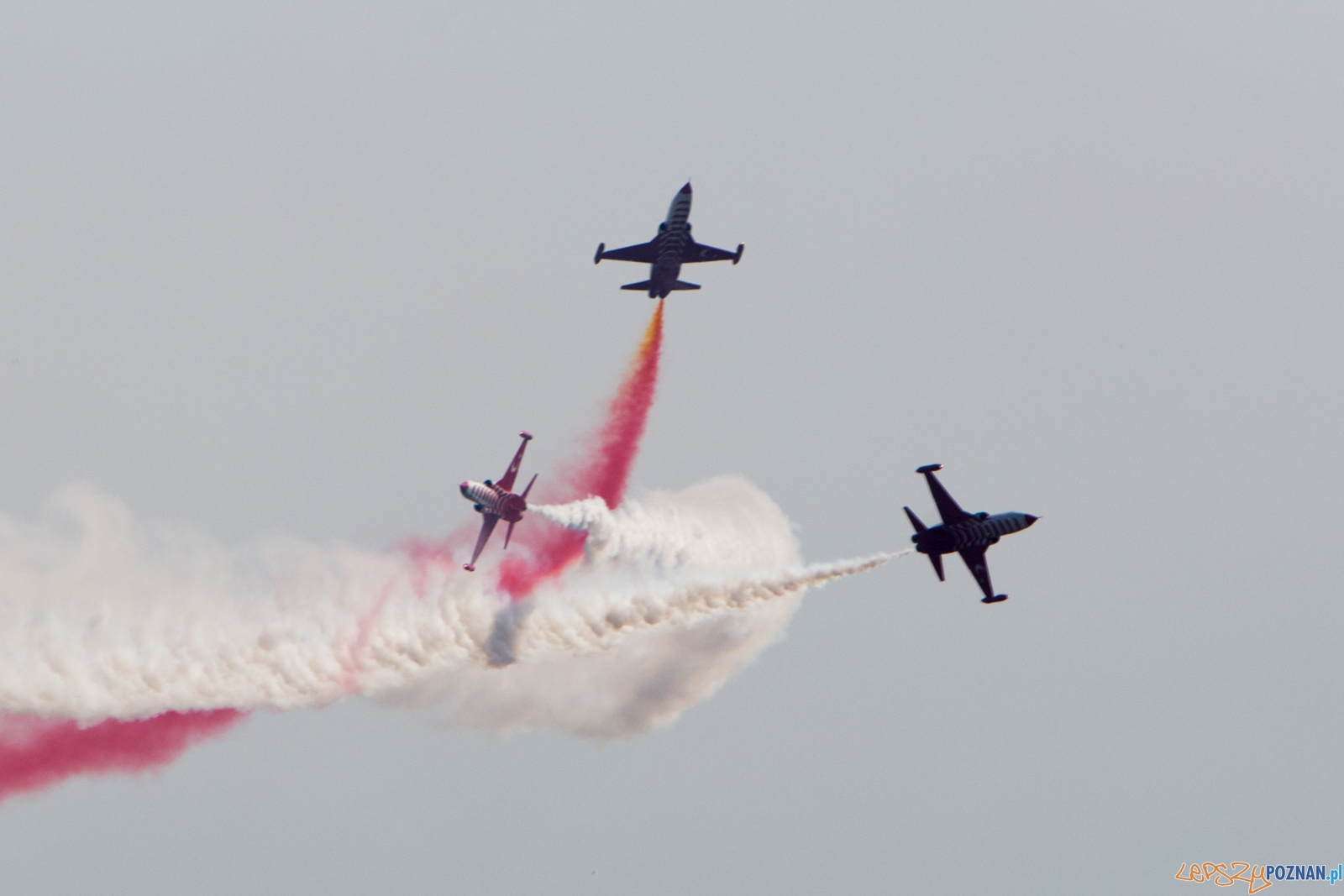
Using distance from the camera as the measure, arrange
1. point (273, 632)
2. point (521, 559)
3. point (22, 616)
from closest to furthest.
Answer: point (22, 616)
point (273, 632)
point (521, 559)

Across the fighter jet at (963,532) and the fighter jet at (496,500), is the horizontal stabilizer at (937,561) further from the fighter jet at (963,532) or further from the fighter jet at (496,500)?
the fighter jet at (496,500)

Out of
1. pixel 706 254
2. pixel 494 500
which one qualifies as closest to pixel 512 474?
pixel 494 500

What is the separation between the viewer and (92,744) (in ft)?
279

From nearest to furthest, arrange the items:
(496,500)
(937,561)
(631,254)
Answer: (937,561)
(496,500)
(631,254)

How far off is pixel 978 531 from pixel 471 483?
26.9 metres

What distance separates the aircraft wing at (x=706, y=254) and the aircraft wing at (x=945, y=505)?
23.3 metres

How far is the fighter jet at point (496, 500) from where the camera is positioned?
9438 cm

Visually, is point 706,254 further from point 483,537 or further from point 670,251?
point 483,537

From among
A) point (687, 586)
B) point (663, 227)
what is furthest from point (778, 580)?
point (663, 227)

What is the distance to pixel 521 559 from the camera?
99.1 m

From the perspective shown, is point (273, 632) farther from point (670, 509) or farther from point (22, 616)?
point (670, 509)

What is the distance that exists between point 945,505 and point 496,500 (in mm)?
23214

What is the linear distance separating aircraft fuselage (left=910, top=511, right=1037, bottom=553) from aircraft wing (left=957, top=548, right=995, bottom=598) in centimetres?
38

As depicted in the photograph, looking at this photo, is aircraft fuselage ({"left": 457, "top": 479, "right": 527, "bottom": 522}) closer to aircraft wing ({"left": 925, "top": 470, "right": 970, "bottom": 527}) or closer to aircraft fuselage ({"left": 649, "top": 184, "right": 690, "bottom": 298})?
aircraft fuselage ({"left": 649, "top": 184, "right": 690, "bottom": 298})
